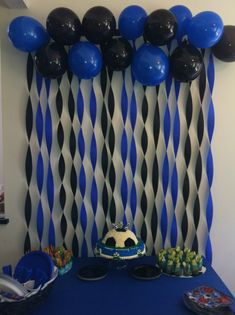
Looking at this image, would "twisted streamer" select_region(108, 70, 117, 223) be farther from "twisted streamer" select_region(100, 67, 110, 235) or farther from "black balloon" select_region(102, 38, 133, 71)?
"black balloon" select_region(102, 38, 133, 71)

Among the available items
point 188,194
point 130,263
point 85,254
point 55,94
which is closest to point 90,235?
point 85,254

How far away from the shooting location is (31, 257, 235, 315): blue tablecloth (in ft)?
4.62

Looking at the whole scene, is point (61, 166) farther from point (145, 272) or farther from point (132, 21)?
point (132, 21)

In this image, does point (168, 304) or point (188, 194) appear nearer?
point (168, 304)

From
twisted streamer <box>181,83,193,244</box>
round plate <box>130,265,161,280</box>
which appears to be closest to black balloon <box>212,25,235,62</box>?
twisted streamer <box>181,83,193,244</box>

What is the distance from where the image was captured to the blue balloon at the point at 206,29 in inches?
63.7

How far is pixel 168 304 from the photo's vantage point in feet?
4.77

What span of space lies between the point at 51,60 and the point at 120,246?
37.5 inches

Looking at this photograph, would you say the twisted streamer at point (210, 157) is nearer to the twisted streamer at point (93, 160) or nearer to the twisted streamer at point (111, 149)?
the twisted streamer at point (111, 149)

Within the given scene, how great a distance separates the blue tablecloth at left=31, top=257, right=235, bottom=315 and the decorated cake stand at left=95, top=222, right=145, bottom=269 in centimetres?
11

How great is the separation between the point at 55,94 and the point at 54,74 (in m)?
0.18

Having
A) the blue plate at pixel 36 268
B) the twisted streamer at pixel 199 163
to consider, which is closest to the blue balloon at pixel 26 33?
the twisted streamer at pixel 199 163

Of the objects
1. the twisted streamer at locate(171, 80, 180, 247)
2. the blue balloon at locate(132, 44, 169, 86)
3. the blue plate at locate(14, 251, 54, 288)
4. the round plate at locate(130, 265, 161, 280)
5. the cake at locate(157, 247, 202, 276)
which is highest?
Answer: the blue balloon at locate(132, 44, 169, 86)

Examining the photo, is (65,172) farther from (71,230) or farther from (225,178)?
(225,178)
